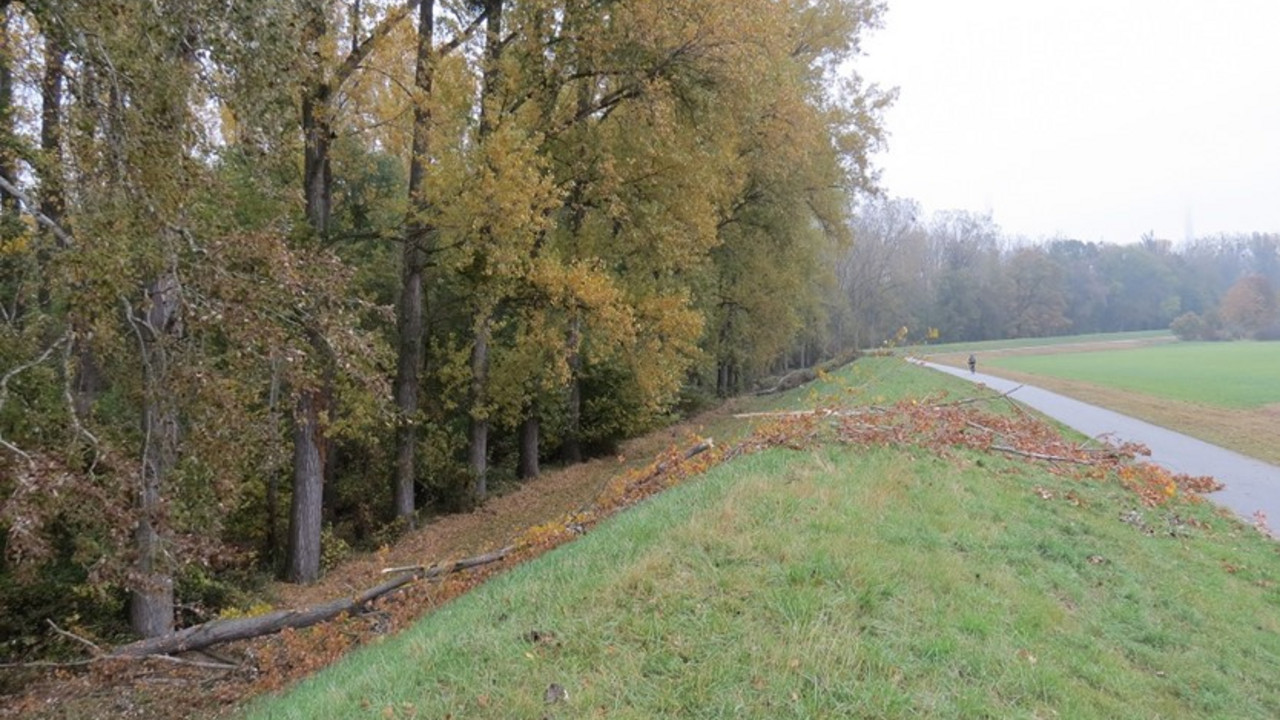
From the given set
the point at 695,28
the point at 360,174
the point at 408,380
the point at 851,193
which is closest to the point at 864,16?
the point at 851,193

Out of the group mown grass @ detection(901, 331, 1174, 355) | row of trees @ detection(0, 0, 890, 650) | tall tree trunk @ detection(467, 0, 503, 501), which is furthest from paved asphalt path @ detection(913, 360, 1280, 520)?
mown grass @ detection(901, 331, 1174, 355)

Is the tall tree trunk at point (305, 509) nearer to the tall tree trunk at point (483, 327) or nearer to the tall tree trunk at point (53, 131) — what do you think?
the tall tree trunk at point (483, 327)

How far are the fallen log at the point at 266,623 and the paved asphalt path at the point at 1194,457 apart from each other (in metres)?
10.7

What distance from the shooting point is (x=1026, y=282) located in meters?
82.0

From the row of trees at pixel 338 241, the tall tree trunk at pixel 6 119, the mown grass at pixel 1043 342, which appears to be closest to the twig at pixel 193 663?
the row of trees at pixel 338 241

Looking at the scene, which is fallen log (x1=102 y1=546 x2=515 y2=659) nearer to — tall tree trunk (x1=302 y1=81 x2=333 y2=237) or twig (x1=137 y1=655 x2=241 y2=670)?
twig (x1=137 y1=655 x2=241 y2=670)

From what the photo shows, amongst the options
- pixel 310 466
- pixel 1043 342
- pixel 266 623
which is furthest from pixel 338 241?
pixel 1043 342

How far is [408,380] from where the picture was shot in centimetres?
1427

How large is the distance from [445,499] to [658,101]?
10434 millimetres

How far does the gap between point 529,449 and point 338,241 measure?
8583 millimetres

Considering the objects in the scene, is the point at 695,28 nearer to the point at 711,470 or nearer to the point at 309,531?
the point at 711,470

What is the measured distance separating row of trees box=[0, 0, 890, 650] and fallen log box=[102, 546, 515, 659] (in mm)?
627

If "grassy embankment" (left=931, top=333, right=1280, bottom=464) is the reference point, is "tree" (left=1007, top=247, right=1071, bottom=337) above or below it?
above

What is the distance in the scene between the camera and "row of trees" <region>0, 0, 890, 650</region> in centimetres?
509
